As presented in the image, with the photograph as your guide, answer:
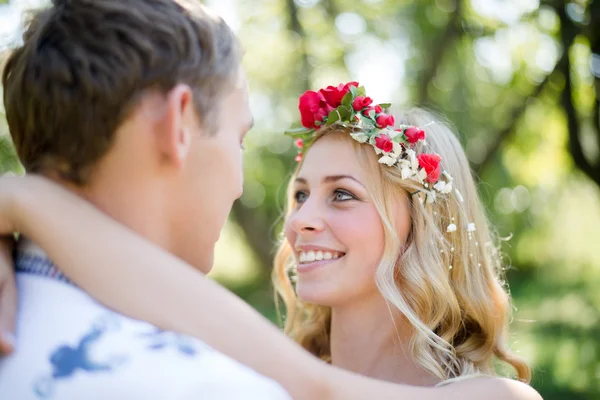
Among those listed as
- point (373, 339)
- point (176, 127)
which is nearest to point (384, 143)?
point (373, 339)

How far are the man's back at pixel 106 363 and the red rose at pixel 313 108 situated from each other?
2326 millimetres

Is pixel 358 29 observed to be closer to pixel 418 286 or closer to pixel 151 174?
pixel 418 286

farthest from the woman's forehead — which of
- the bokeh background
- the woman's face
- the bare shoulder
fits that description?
the bokeh background

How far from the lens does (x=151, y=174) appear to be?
1.72m

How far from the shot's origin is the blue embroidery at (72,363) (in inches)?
55.5

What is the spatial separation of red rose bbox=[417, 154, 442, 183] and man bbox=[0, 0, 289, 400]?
1.72 meters

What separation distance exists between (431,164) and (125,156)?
6.79 ft

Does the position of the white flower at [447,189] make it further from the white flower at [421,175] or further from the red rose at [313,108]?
the red rose at [313,108]

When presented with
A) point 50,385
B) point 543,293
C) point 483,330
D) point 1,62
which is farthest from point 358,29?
point 50,385

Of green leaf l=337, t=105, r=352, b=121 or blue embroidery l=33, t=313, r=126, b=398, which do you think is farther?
green leaf l=337, t=105, r=352, b=121

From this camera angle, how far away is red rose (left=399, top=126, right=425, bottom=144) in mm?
3543

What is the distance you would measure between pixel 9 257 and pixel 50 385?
0.39 metres

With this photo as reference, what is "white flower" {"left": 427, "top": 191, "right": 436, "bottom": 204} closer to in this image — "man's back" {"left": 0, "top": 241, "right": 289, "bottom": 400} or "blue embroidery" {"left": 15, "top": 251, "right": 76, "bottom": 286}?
"man's back" {"left": 0, "top": 241, "right": 289, "bottom": 400}

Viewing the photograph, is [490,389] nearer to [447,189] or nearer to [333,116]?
[447,189]
